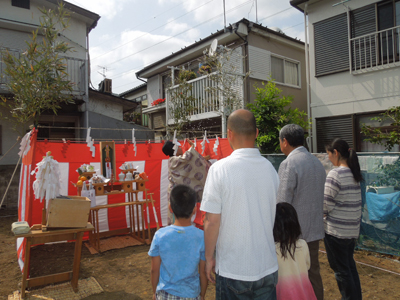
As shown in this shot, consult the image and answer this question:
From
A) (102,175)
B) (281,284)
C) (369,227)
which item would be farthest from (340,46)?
(281,284)

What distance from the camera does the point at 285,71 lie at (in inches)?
454

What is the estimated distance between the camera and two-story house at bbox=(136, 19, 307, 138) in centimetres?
1018

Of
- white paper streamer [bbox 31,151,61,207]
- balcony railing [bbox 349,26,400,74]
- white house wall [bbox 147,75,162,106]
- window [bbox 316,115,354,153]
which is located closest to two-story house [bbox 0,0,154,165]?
white house wall [bbox 147,75,162,106]

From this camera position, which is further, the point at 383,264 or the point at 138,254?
the point at 138,254

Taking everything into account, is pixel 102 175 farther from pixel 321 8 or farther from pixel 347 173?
pixel 321 8

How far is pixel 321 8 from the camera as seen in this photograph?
28.8 feet

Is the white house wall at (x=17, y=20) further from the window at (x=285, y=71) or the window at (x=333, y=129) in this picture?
the window at (x=333, y=129)

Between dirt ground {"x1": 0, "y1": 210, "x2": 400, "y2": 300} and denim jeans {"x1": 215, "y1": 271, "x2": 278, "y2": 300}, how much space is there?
2.05 meters

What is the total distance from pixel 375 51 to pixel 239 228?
26.8 ft

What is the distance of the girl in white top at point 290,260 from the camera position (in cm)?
202

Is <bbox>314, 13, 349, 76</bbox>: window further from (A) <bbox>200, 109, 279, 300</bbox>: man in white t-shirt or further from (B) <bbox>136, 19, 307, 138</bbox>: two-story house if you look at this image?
(A) <bbox>200, 109, 279, 300</bbox>: man in white t-shirt

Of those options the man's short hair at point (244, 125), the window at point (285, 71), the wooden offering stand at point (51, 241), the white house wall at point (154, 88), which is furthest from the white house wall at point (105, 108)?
the man's short hair at point (244, 125)

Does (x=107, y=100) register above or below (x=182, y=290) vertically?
above

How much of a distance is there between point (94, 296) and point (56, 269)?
1316 millimetres
